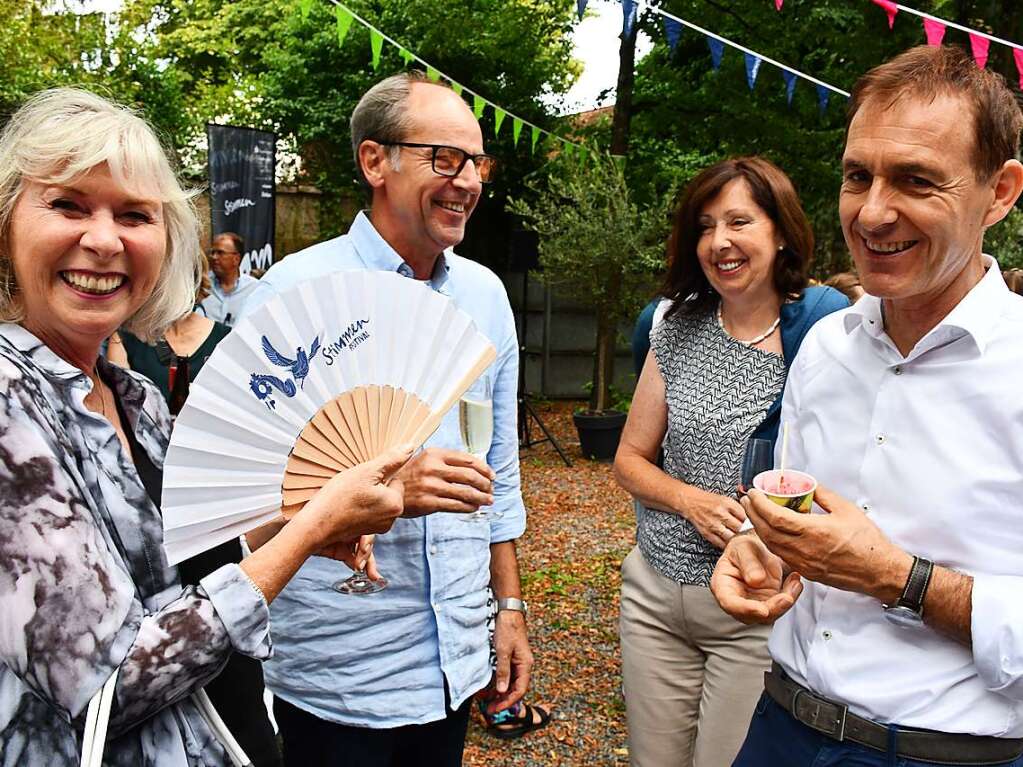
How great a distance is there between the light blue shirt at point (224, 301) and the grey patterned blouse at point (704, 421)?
17.6 ft

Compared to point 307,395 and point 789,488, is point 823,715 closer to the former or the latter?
point 789,488

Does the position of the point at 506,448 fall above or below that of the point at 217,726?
above

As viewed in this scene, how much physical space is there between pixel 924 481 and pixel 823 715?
1.51 feet

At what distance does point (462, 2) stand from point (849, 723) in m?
11.1

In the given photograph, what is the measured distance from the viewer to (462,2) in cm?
1091

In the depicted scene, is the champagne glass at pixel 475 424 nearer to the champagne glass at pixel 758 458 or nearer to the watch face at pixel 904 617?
the champagne glass at pixel 758 458

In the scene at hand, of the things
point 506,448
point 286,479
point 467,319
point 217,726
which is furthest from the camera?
point 506,448

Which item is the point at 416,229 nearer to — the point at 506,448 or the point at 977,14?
the point at 506,448

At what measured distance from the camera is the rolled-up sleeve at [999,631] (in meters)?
1.26

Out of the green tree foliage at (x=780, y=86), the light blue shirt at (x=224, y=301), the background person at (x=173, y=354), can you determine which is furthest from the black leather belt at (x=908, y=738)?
the green tree foliage at (x=780, y=86)

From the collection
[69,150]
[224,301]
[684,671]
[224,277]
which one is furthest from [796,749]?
[224,277]

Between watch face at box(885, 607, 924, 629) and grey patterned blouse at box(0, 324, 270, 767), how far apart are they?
1.02 metres

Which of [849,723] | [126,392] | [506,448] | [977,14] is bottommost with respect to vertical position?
[849,723]

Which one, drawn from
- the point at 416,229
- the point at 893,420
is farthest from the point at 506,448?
the point at 893,420
